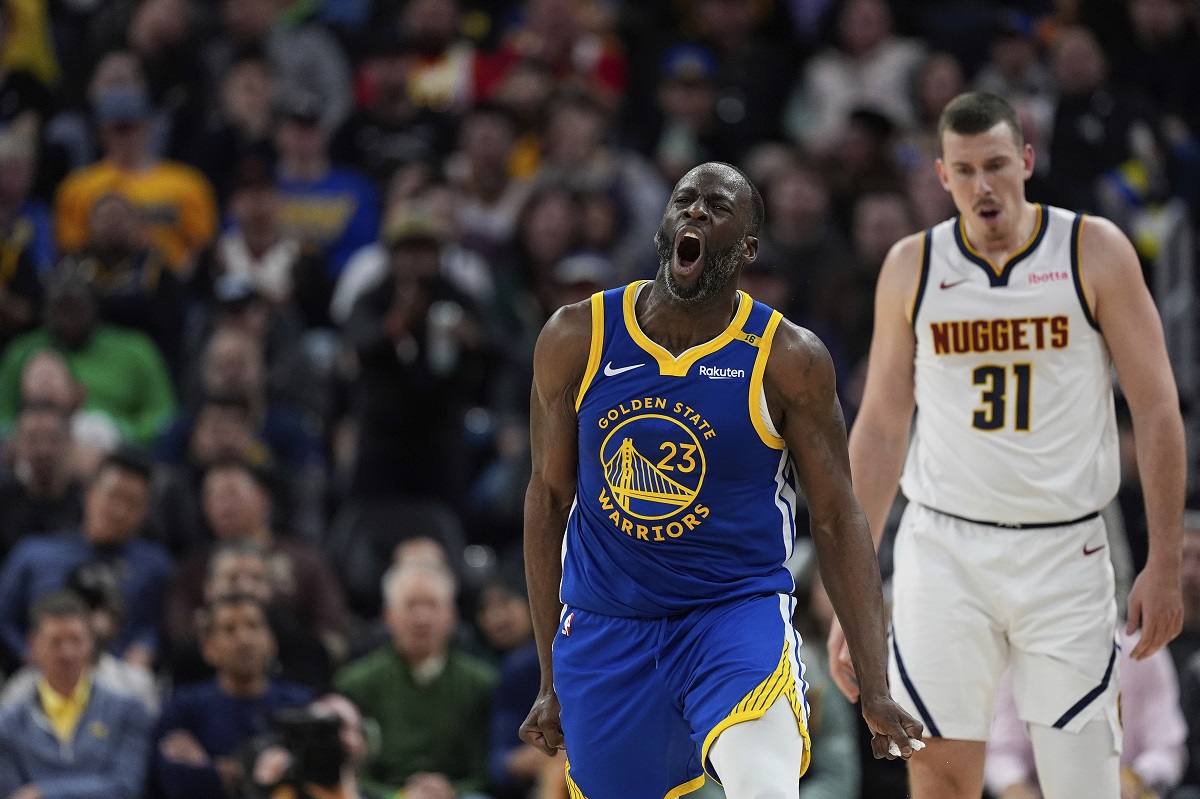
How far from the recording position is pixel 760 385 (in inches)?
190

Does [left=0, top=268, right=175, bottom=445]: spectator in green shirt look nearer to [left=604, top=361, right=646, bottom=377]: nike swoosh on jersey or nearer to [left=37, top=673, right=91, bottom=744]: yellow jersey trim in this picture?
[left=37, top=673, right=91, bottom=744]: yellow jersey trim

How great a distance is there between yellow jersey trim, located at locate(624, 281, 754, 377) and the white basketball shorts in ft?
4.12

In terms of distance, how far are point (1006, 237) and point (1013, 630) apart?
128 cm

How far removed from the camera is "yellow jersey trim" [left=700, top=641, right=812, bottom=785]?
4656 millimetres

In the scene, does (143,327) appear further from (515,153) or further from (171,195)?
(515,153)

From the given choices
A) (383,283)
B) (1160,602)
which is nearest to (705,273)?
(1160,602)

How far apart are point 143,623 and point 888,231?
16.8 ft

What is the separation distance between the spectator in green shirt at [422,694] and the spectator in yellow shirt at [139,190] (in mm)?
4143

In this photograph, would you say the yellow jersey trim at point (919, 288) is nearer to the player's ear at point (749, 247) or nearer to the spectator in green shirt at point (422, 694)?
the player's ear at point (749, 247)

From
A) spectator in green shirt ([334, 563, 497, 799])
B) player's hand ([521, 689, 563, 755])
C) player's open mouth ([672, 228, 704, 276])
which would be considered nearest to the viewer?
player's open mouth ([672, 228, 704, 276])

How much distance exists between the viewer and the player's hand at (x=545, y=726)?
5.21 metres

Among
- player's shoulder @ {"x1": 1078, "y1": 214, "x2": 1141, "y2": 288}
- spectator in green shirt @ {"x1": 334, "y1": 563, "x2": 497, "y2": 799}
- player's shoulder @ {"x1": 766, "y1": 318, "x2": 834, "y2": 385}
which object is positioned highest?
player's shoulder @ {"x1": 1078, "y1": 214, "x2": 1141, "y2": 288}

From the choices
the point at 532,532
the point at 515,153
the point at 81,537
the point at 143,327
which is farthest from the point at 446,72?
the point at 532,532

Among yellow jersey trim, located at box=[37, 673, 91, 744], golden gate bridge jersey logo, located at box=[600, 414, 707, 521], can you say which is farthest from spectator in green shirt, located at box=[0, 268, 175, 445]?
golden gate bridge jersey logo, located at box=[600, 414, 707, 521]
